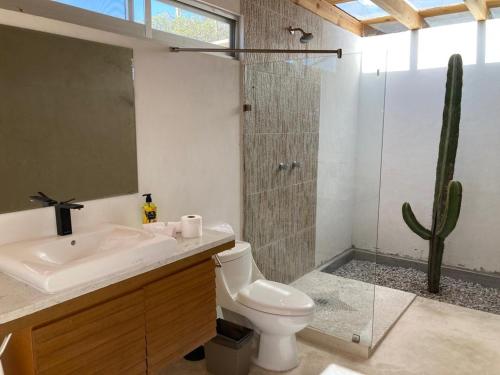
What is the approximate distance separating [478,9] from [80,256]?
3.39 metres

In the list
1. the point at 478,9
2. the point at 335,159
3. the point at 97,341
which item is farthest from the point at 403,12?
the point at 97,341

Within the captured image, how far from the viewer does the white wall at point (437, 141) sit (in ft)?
11.5

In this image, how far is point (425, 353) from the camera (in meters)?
2.43

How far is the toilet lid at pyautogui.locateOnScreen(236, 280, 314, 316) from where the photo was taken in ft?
6.91

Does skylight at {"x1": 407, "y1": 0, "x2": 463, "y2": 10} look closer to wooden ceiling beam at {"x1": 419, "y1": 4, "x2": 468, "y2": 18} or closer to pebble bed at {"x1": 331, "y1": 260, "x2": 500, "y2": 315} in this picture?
wooden ceiling beam at {"x1": 419, "y1": 4, "x2": 468, "y2": 18}

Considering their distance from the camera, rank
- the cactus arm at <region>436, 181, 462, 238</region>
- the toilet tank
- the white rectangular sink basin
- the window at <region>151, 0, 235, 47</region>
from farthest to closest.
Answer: the cactus arm at <region>436, 181, 462, 238</region> → the toilet tank → the window at <region>151, 0, 235, 47</region> → the white rectangular sink basin

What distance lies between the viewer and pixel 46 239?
5.16 ft

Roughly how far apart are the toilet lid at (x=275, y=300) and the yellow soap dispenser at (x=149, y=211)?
0.66m

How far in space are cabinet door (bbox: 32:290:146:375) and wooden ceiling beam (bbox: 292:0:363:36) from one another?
2.61 meters

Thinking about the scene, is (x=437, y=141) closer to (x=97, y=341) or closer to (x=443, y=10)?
(x=443, y=10)

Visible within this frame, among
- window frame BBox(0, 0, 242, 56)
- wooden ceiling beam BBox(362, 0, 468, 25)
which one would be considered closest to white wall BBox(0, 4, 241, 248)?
window frame BBox(0, 0, 242, 56)

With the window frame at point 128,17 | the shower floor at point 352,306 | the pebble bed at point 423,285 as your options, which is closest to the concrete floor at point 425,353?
the shower floor at point 352,306

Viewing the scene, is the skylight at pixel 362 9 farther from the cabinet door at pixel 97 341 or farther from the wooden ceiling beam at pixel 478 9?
the cabinet door at pixel 97 341

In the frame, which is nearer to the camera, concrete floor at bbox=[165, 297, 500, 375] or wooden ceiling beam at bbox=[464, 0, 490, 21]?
concrete floor at bbox=[165, 297, 500, 375]
